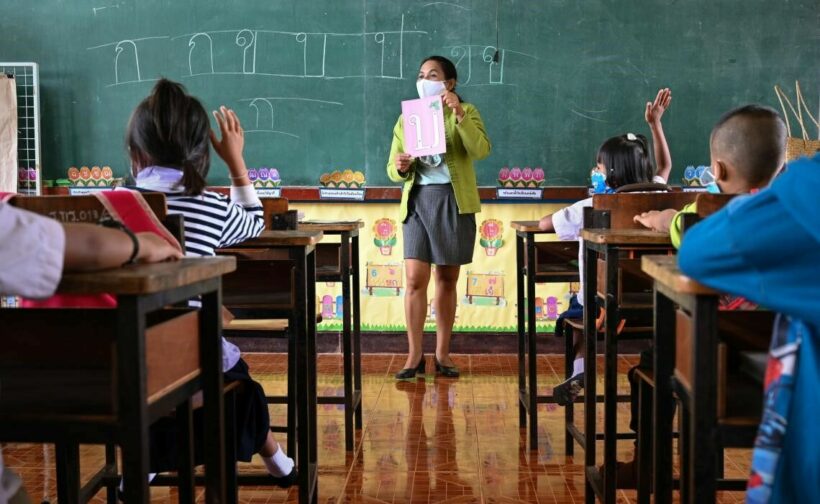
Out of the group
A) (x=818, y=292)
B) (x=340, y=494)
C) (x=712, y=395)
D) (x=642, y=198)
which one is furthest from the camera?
(x=340, y=494)

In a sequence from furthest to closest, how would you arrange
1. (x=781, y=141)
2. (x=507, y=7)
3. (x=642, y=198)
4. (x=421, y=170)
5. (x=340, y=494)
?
(x=507, y=7) < (x=421, y=170) < (x=340, y=494) < (x=642, y=198) < (x=781, y=141)

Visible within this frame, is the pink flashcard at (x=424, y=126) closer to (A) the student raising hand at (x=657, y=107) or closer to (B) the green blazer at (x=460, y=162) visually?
(B) the green blazer at (x=460, y=162)

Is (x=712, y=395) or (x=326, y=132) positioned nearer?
(x=712, y=395)

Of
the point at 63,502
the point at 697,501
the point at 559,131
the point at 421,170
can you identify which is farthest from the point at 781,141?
the point at 559,131

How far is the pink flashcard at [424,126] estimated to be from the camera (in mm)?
4070

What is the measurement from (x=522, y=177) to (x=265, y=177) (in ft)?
5.07

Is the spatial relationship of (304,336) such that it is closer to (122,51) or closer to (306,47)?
(306,47)


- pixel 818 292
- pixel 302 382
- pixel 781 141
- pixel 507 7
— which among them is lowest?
pixel 302 382

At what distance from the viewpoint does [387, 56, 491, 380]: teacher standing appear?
4281mm

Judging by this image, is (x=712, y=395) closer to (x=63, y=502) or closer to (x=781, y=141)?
(x=781, y=141)

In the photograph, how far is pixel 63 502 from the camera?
2.08 m

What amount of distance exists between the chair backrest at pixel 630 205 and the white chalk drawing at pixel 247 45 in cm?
326

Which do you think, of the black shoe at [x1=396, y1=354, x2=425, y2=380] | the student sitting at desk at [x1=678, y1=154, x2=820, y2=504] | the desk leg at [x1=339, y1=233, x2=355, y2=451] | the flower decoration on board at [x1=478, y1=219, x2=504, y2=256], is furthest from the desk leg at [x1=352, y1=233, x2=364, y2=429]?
the student sitting at desk at [x1=678, y1=154, x2=820, y2=504]

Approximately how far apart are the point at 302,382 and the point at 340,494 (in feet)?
1.63
